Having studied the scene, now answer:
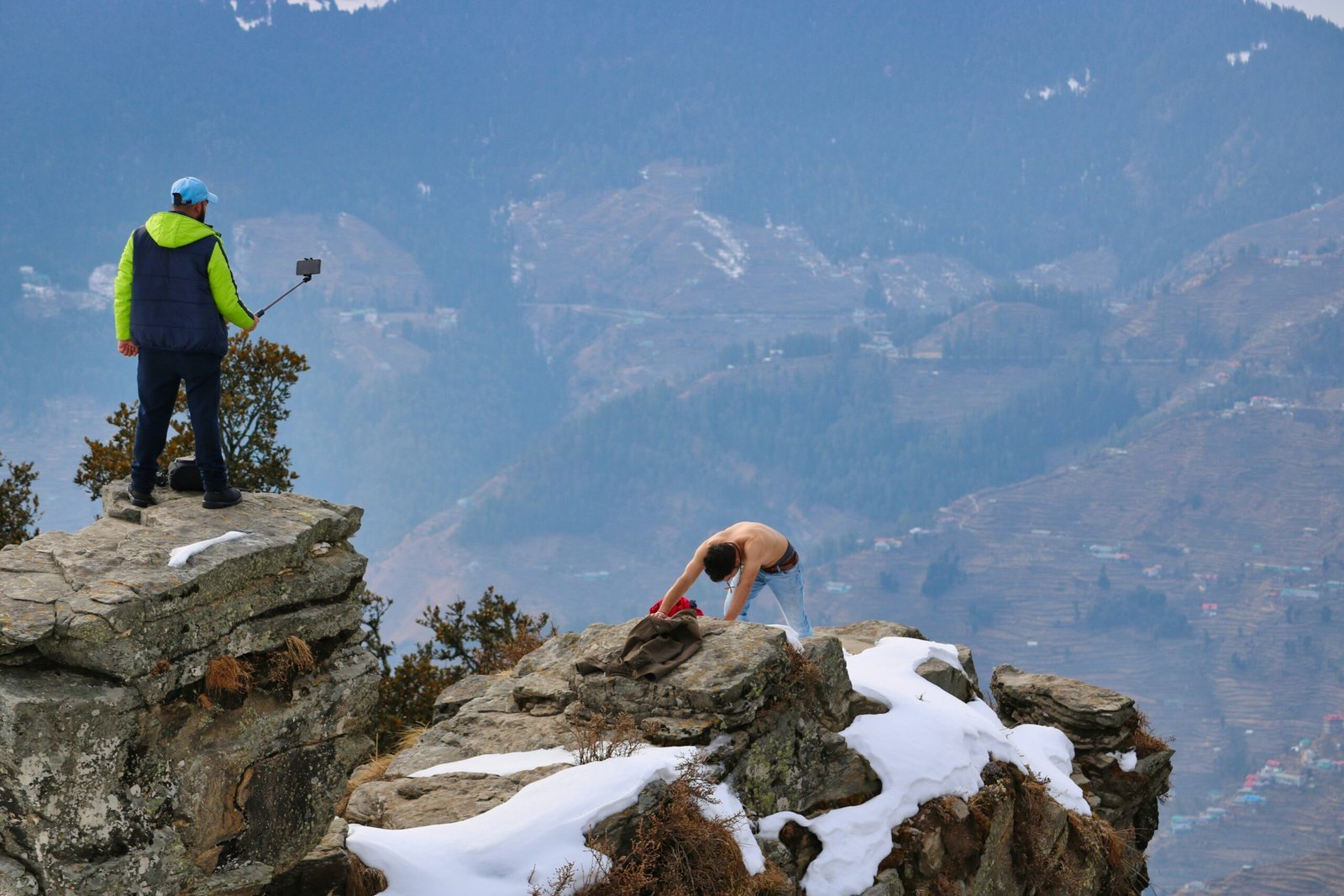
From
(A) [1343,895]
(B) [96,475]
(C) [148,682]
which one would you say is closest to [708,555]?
(C) [148,682]

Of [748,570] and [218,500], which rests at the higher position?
[748,570]

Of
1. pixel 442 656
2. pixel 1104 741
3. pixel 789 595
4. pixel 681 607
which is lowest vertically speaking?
pixel 1104 741

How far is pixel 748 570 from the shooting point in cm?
1488

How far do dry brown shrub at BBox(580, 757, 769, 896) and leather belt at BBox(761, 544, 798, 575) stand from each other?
14.0ft

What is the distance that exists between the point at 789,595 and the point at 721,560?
4.75 ft

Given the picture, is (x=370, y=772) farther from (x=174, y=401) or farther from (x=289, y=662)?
(x=174, y=401)

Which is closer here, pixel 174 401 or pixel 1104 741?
pixel 174 401

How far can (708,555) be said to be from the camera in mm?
14352

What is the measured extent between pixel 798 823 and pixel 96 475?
18.3m

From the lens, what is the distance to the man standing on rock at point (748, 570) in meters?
14.4

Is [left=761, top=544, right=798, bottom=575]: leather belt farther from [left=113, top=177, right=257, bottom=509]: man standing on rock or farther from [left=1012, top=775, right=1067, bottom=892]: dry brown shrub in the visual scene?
[left=113, top=177, right=257, bottom=509]: man standing on rock

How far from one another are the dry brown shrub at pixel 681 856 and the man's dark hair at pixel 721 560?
10.7ft

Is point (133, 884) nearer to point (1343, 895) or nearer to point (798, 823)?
point (798, 823)

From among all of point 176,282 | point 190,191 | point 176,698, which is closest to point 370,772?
point 176,698
